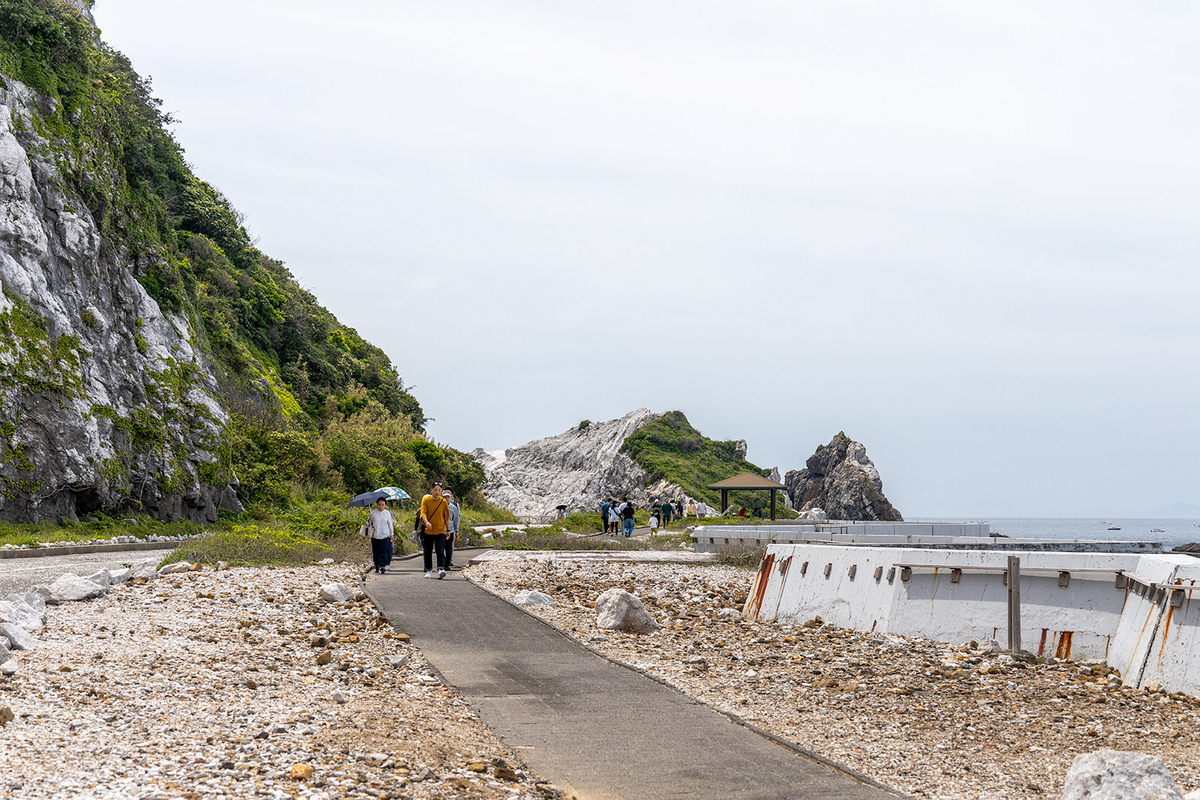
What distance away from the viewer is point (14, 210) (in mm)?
27406

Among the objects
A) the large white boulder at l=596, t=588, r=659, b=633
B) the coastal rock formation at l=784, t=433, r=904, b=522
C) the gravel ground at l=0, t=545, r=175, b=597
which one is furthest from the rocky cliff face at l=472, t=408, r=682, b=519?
the large white boulder at l=596, t=588, r=659, b=633

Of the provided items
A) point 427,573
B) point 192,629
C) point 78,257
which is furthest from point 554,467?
point 192,629

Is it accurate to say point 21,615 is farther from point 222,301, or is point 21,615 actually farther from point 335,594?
point 222,301

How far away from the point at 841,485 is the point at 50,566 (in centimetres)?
7954

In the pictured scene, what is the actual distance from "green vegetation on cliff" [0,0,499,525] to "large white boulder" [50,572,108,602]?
52.7 ft

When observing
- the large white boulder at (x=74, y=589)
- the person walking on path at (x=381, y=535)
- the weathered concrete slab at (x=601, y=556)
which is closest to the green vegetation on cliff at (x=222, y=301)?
the weathered concrete slab at (x=601, y=556)

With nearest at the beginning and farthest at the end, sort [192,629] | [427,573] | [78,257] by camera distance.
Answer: [192,629] < [427,573] < [78,257]

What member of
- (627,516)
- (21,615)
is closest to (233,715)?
(21,615)

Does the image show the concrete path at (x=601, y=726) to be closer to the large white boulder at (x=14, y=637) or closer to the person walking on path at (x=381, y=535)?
the large white boulder at (x=14, y=637)

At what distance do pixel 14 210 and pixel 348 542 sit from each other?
1402cm

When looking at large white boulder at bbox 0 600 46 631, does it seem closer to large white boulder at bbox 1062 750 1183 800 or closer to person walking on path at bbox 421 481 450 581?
person walking on path at bbox 421 481 450 581

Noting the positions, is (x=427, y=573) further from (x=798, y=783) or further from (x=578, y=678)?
(x=798, y=783)

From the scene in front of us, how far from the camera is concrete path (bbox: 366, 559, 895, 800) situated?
6.16m

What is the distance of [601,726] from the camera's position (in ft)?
25.2
